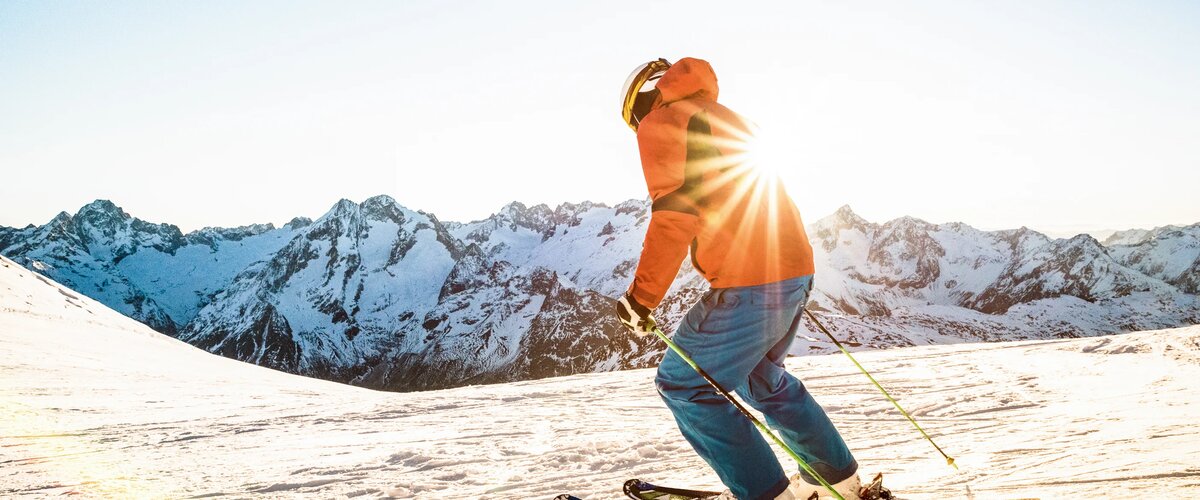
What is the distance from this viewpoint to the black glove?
10.9 ft

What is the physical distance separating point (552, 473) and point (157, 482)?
156 inches

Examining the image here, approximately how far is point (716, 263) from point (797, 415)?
1.08m

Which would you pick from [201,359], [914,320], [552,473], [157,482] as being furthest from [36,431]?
[914,320]

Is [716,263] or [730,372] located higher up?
[716,263]

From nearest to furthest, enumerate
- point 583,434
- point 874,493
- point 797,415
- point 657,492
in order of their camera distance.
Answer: point 797,415, point 874,493, point 657,492, point 583,434

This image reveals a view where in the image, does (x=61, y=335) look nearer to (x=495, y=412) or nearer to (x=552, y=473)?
(x=495, y=412)

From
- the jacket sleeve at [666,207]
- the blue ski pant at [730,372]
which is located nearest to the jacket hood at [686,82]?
the jacket sleeve at [666,207]

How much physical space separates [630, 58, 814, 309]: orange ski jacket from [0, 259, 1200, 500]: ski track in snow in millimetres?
2105

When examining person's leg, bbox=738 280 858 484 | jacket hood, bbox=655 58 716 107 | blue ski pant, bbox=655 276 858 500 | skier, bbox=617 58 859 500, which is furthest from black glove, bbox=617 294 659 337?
jacket hood, bbox=655 58 716 107

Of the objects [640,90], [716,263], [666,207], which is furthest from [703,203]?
[640,90]

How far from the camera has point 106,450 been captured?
751 cm

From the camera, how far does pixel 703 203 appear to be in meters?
3.27

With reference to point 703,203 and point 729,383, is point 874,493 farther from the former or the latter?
point 703,203

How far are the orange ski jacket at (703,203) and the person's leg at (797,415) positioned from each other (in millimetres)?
507
